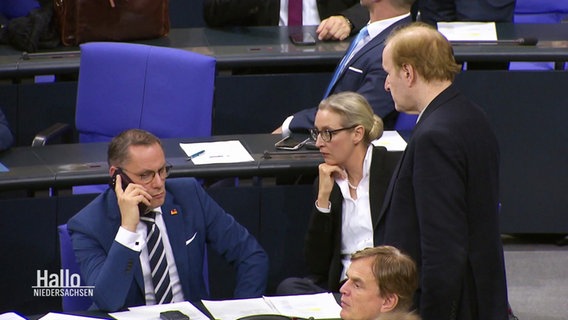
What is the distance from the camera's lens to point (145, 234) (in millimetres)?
4379

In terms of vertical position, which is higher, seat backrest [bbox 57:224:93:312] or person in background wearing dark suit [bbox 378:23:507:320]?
person in background wearing dark suit [bbox 378:23:507:320]

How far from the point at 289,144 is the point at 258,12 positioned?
165 centimetres

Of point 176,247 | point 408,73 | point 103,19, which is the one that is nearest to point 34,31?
point 103,19

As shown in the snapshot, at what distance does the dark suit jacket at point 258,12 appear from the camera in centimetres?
638

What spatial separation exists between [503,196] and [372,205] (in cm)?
165

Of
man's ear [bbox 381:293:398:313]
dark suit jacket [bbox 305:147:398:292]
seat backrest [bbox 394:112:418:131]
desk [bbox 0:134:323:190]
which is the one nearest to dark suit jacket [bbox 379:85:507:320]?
man's ear [bbox 381:293:398:313]

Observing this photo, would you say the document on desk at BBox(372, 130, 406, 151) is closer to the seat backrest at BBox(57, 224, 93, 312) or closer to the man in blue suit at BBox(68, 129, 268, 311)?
the man in blue suit at BBox(68, 129, 268, 311)

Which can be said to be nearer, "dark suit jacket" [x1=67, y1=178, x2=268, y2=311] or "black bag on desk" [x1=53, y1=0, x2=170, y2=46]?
"dark suit jacket" [x1=67, y1=178, x2=268, y2=311]

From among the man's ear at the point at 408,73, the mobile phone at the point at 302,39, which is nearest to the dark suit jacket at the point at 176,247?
the man's ear at the point at 408,73

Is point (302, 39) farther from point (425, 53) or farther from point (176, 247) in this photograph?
point (425, 53)

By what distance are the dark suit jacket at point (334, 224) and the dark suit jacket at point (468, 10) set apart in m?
2.12

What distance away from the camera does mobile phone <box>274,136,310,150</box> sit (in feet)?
16.8

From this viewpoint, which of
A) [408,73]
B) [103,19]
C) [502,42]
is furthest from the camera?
[103,19]

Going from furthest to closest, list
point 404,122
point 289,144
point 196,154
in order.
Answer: point 404,122
point 289,144
point 196,154
